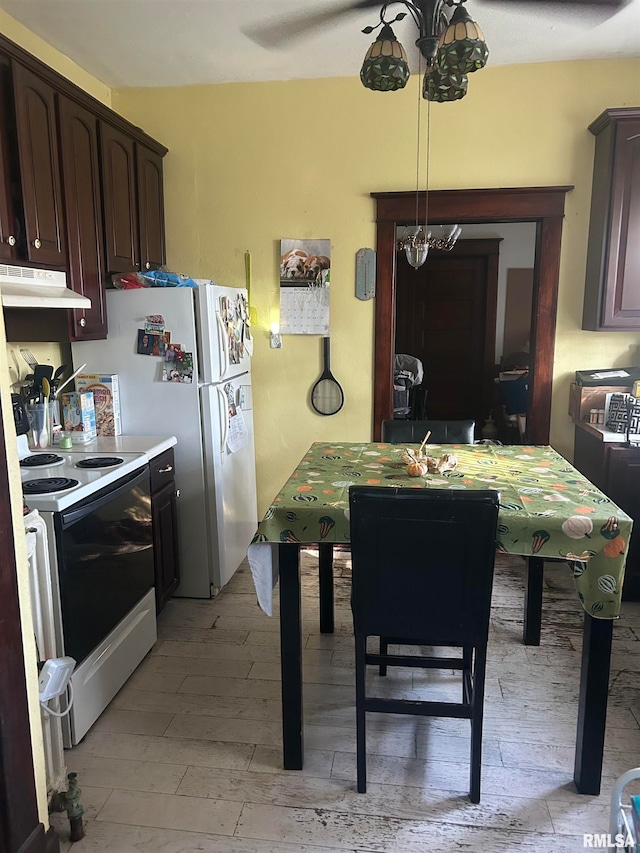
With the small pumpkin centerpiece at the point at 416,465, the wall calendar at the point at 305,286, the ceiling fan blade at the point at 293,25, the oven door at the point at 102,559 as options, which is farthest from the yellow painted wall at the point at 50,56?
the small pumpkin centerpiece at the point at 416,465

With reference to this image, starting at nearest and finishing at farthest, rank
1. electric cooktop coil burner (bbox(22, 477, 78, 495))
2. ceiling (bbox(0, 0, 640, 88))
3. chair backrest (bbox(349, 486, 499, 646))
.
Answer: chair backrest (bbox(349, 486, 499, 646))
electric cooktop coil burner (bbox(22, 477, 78, 495))
ceiling (bbox(0, 0, 640, 88))

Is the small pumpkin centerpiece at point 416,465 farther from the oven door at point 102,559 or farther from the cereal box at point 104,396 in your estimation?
the cereal box at point 104,396

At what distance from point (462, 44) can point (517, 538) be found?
140 centimetres

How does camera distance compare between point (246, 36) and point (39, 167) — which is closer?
point (39, 167)

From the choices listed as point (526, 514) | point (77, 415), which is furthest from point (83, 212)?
point (526, 514)

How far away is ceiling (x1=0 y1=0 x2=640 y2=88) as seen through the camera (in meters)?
2.59

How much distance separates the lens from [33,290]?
2018 mm

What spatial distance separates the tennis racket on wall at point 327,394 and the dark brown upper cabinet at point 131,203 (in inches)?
45.7

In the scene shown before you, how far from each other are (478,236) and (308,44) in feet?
10.3

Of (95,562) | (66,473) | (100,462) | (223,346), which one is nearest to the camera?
(95,562)

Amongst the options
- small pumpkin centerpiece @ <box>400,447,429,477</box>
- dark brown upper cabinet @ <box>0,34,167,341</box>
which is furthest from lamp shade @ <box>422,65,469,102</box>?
dark brown upper cabinet @ <box>0,34,167,341</box>

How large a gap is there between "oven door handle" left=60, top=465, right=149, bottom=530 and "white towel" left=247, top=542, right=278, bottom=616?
606mm

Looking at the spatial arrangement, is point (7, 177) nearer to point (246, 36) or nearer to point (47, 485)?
point (47, 485)

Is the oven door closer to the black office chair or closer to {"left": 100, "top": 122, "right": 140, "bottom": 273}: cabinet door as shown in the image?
the black office chair
